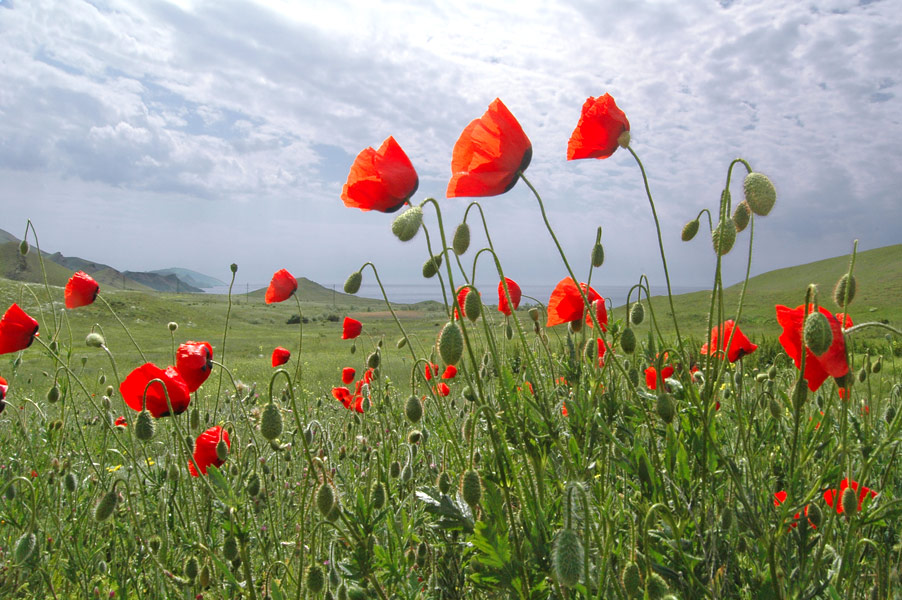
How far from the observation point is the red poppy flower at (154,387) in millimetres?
1903

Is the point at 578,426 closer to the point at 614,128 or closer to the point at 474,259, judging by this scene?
the point at 474,259

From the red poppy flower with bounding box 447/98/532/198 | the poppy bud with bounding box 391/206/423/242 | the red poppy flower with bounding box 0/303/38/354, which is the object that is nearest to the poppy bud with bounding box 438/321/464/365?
the poppy bud with bounding box 391/206/423/242

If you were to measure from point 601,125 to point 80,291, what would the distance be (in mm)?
2718

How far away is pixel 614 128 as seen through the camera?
5.29 ft

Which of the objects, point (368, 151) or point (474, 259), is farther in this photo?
point (474, 259)

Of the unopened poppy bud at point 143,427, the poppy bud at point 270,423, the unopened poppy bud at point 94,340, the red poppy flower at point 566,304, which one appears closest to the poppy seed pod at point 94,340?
the unopened poppy bud at point 94,340

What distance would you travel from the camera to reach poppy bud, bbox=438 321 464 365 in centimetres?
128

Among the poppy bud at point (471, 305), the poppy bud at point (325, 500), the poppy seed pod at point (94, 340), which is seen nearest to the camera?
the poppy bud at point (325, 500)

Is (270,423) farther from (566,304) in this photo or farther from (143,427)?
(566,304)

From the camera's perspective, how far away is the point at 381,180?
5.24 feet

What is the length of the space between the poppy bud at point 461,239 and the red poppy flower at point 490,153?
0.27 meters

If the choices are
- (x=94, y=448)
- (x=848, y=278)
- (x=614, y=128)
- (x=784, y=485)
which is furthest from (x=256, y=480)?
(x=94, y=448)

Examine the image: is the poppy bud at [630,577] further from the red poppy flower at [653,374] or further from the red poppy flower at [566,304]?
the red poppy flower at [653,374]

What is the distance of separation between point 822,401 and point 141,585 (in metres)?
3.34
